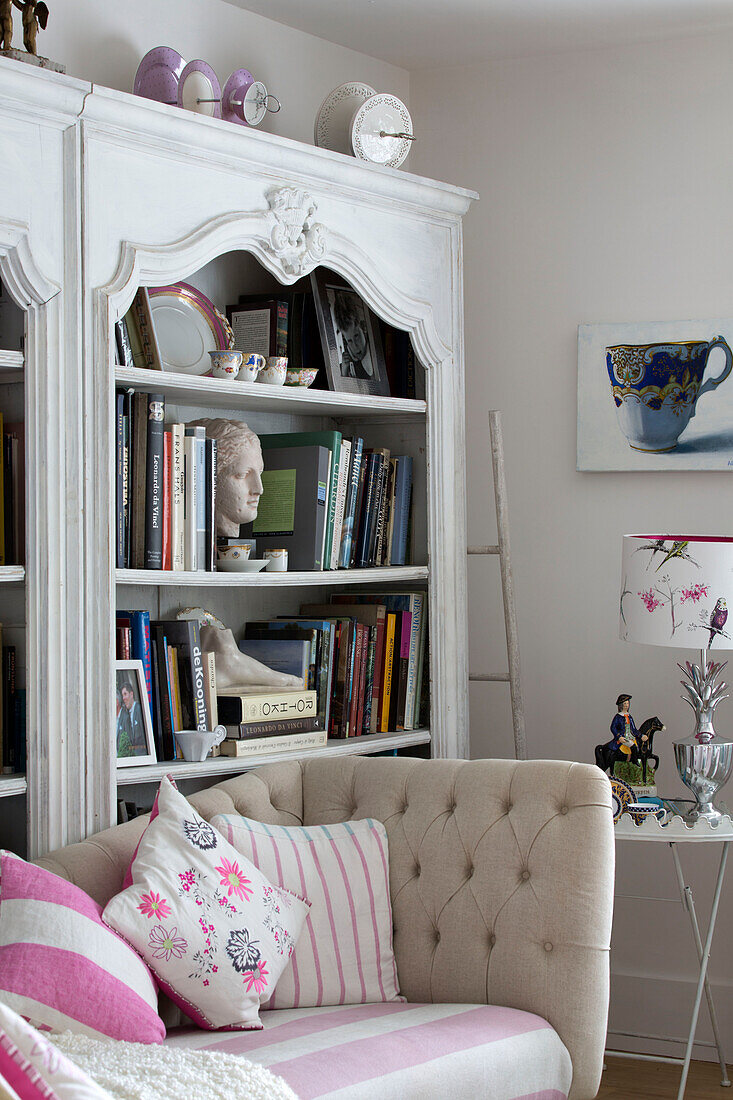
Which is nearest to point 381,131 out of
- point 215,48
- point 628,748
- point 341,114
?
point 341,114

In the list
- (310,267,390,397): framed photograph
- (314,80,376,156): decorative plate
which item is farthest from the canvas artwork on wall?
(314,80,376,156): decorative plate

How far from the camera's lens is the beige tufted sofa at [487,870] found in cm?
202

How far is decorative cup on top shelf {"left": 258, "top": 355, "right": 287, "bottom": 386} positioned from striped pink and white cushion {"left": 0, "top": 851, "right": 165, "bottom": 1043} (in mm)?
1182

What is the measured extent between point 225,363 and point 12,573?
674 millimetres

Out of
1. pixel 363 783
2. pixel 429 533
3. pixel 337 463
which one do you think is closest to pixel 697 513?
pixel 429 533

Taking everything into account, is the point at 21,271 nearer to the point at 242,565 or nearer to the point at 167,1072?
the point at 242,565

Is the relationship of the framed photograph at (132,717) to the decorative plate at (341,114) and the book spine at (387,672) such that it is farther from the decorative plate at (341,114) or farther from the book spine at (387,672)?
the decorative plate at (341,114)

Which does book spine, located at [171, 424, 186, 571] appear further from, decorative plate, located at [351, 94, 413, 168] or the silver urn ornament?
the silver urn ornament

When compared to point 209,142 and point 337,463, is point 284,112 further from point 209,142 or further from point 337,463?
point 337,463

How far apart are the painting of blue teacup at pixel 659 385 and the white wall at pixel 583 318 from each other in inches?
3.9

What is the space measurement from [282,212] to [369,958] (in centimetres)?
153

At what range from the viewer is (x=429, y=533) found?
9.11ft

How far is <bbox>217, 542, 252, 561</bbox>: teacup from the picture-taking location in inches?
99.4

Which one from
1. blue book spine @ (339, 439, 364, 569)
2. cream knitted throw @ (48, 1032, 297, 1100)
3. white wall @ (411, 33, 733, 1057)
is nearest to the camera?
cream knitted throw @ (48, 1032, 297, 1100)
